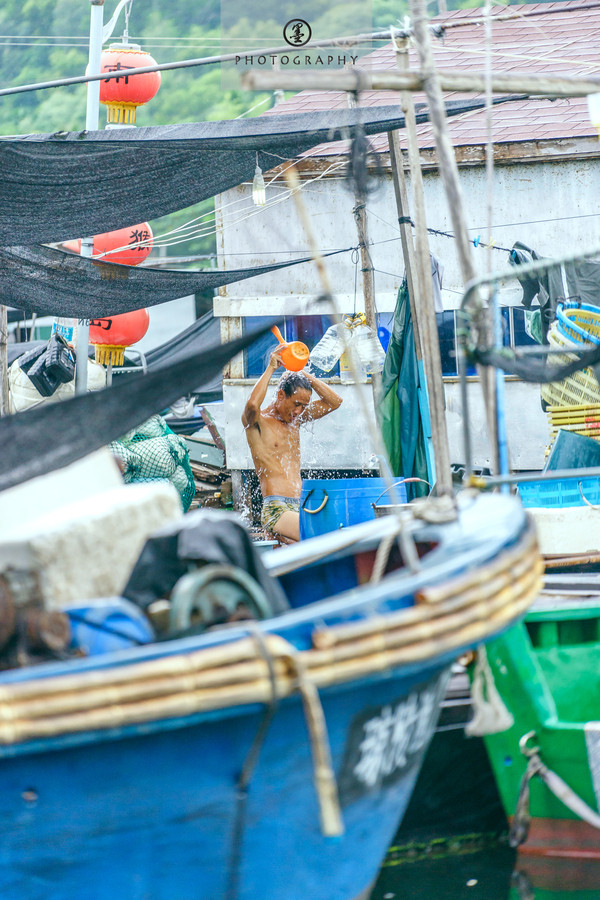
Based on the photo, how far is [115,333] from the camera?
1026 centimetres

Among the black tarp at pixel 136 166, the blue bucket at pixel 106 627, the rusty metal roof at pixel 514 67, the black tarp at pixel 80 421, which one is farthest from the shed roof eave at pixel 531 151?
the blue bucket at pixel 106 627

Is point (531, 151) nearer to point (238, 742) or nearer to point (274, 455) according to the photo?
point (274, 455)

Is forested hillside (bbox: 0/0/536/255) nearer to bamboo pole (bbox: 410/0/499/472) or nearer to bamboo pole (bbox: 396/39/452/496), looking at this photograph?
bamboo pole (bbox: 396/39/452/496)

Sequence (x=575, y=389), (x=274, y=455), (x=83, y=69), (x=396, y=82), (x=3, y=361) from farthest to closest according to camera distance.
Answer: (x=83, y=69)
(x=3, y=361)
(x=274, y=455)
(x=575, y=389)
(x=396, y=82)

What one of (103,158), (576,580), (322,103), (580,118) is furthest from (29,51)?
(576,580)

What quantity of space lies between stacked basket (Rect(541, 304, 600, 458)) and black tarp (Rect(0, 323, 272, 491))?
328 cm

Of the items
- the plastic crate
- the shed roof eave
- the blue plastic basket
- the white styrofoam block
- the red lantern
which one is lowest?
the blue plastic basket

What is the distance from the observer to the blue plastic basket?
577 cm

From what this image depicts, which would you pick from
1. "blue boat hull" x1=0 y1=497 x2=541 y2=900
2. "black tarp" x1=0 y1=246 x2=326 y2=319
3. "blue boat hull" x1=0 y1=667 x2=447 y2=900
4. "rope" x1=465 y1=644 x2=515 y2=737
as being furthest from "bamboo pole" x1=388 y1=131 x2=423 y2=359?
"blue boat hull" x1=0 y1=667 x2=447 y2=900

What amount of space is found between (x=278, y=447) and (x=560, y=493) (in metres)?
2.65

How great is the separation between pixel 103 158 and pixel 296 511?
3.08 metres

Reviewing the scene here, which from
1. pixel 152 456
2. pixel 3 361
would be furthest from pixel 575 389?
pixel 3 361

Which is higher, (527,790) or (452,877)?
(527,790)

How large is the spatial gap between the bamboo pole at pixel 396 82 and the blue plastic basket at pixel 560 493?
2407mm
